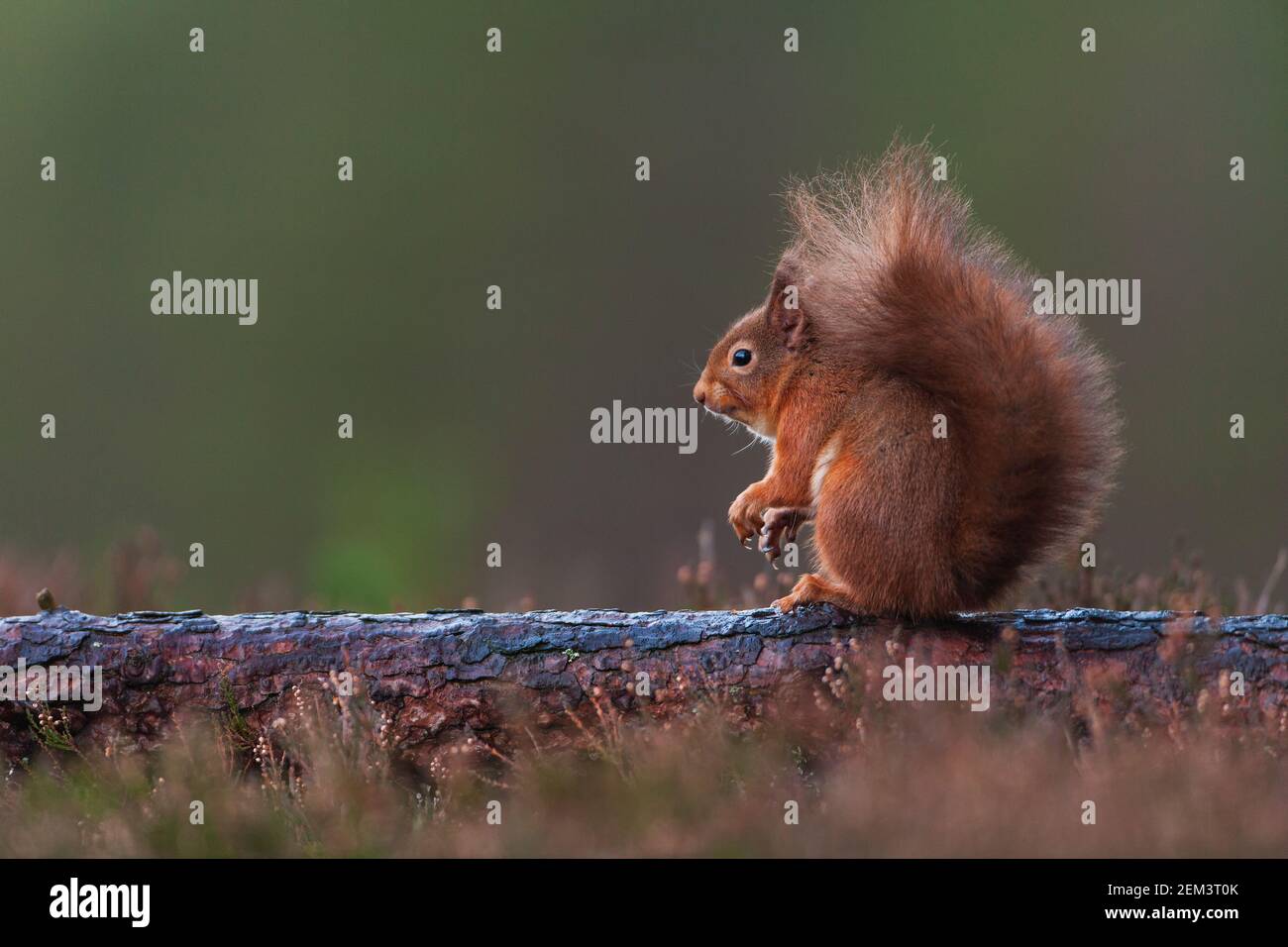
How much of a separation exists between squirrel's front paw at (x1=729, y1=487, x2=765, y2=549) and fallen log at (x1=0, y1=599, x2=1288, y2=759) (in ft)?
0.78

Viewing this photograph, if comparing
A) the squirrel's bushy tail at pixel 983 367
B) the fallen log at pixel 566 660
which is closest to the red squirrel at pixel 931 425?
the squirrel's bushy tail at pixel 983 367

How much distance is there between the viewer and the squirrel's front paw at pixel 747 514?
338cm

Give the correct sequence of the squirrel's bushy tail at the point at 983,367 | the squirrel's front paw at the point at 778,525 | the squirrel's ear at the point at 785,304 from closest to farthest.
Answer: the squirrel's bushy tail at the point at 983,367, the squirrel's front paw at the point at 778,525, the squirrel's ear at the point at 785,304

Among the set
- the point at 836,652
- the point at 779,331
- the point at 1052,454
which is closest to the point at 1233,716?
the point at 1052,454

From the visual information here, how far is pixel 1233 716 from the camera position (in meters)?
3.00
